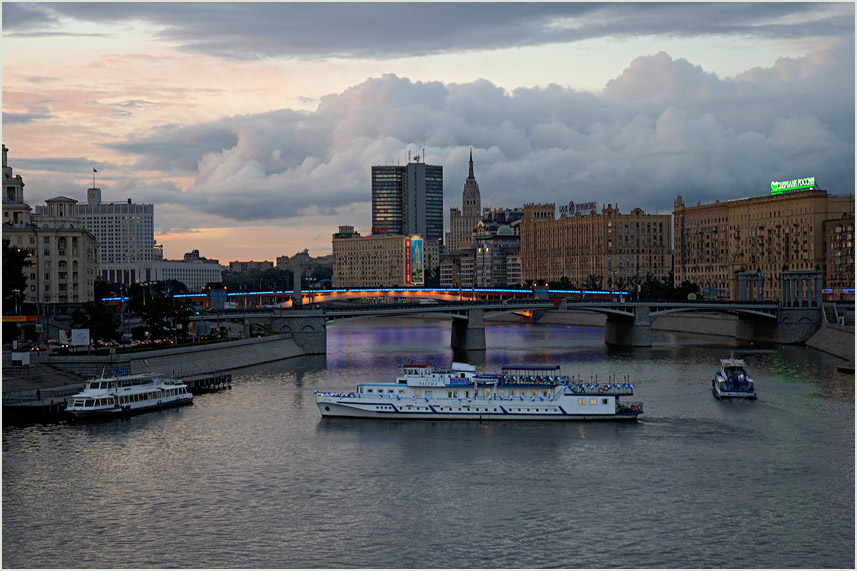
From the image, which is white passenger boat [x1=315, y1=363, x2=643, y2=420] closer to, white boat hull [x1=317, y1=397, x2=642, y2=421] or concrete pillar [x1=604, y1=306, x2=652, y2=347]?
white boat hull [x1=317, y1=397, x2=642, y2=421]

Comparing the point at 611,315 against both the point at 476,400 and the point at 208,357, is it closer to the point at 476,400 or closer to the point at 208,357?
the point at 208,357

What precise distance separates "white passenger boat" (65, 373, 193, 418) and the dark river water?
188 centimetres

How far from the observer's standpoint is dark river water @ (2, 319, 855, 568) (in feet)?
161

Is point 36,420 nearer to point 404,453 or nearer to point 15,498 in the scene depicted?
point 15,498

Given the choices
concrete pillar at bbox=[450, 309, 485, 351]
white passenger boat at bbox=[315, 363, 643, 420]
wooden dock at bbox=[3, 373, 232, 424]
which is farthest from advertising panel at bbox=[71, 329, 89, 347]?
concrete pillar at bbox=[450, 309, 485, 351]

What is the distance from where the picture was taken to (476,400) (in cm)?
8456

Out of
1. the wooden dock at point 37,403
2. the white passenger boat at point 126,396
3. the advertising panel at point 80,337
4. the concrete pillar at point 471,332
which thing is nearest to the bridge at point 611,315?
the concrete pillar at point 471,332

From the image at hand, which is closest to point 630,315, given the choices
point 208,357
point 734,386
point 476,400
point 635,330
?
point 635,330

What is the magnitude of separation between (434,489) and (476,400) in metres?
24.8

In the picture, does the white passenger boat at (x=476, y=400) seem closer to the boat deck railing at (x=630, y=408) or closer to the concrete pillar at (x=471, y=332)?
the boat deck railing at (x=630, y=408)

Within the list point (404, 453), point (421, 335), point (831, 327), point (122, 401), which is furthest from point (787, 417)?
point (421, 335)

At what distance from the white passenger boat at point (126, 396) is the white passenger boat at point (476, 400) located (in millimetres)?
13968

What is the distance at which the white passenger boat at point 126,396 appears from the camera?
275 feet

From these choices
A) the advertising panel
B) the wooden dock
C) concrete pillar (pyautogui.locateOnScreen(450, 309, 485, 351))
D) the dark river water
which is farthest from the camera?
concrete pillar (pyautogui.locateOnScreen(450, 309, 485, 351))
